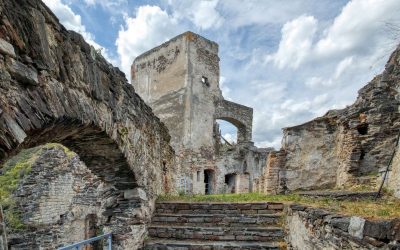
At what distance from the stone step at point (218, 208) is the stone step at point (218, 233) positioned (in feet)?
2.16

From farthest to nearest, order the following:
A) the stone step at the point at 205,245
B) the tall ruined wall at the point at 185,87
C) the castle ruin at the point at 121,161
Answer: the tall ruined wall at the point at 185,87 → the stone step at the point at 205,245 → the castle ruin at the point at 121,161

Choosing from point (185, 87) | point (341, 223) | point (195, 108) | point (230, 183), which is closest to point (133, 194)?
point (341, 223)

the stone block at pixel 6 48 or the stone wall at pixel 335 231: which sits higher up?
the stone block at pixel 6 48

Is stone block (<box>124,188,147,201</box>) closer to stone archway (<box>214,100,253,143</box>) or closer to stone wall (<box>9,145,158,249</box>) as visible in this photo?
stone wall (<box>9,145,158,249</box>)

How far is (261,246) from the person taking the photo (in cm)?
623

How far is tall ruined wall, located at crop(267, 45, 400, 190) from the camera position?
958 cm

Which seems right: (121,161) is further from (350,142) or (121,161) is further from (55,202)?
(350,142)

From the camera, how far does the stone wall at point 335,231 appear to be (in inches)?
113

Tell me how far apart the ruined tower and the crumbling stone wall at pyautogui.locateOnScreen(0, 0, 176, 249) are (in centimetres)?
1357

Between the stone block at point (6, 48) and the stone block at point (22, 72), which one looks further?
the stone block at point (22, 72)

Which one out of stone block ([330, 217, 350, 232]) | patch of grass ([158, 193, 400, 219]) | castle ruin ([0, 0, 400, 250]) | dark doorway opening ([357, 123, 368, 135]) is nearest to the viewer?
castle ruin ([0, 0, 400, 250])

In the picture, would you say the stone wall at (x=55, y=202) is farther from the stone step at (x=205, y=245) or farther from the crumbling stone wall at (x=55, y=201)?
the stone step at (x=205, y=245)

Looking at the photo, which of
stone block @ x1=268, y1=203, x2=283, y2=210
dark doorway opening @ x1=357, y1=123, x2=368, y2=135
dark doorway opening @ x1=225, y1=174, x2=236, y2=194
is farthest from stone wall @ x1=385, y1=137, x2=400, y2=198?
dark doorway opening @ x1=225, y1=174, x2=236, y2=194

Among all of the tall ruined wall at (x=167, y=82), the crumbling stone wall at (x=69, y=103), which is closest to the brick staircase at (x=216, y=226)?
the crumbling stone wall at (x=69, y=103)
